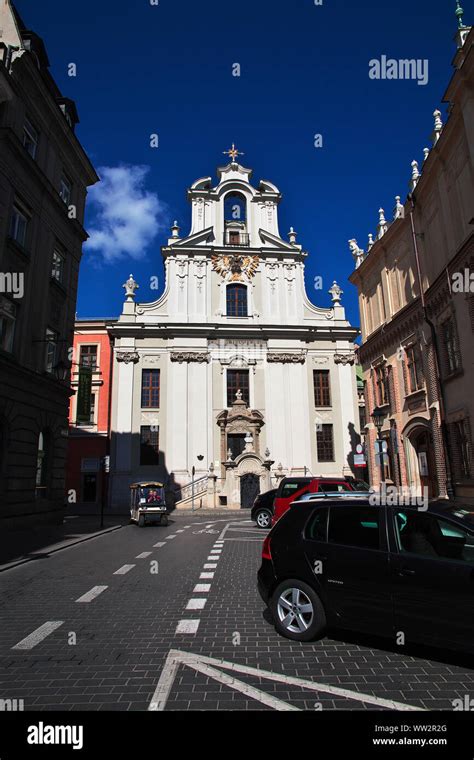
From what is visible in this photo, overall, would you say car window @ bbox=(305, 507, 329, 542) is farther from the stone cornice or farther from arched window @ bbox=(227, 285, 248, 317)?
arched window @ bbox=(227, 285, 248, 317)

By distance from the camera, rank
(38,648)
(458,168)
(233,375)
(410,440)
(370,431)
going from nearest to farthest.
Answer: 1. (38,648)
2. (458,168)
3. (410,440)
4. (370,431)
5. (233,375)

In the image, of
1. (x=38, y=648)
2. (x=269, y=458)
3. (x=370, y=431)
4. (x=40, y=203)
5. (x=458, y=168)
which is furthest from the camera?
(x=269, y=458)

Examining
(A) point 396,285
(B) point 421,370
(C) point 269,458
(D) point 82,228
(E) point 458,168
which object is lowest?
(C) point 269,458

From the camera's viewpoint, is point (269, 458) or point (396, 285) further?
point (269, 458)

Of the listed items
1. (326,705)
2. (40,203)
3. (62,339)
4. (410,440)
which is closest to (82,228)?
(40,203)

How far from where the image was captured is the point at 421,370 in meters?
19.9

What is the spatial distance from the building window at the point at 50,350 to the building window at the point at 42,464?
2.90 m

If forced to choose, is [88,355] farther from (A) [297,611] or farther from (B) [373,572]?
(B) [373,572]

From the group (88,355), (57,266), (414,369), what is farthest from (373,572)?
(88,355)

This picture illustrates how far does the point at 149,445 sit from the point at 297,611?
3038 centimetres

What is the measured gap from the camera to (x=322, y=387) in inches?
1507

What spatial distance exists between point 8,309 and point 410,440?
57.7 ft

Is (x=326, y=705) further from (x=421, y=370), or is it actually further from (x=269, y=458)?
(x=269, y=458)

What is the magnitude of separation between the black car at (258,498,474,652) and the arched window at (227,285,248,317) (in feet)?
109
